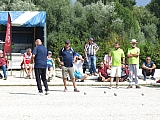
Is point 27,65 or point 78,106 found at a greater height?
point 27,65

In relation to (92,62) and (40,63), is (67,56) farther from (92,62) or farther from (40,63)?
(92,62)

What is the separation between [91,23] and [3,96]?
37988 mm

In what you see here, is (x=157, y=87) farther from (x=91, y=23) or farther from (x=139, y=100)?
(x=91, y=23)

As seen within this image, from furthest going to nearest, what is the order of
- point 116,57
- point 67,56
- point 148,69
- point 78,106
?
point 148,69
point 116,57
point 67,56
point 78,106

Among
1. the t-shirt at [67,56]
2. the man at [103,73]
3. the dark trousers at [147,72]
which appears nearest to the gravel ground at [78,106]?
the t-shirt at [67,56]

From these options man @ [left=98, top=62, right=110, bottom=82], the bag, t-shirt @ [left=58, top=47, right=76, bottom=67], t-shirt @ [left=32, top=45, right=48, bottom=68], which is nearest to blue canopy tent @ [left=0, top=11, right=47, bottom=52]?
the bag

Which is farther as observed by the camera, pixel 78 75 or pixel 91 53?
pixel 91 53

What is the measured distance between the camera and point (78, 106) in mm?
10789

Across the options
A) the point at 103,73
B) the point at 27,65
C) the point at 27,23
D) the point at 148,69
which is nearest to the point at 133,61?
the point at 103,73

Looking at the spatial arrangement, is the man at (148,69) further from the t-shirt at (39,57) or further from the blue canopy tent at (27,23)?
the t-shirt at (39,57)

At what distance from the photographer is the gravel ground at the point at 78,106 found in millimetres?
9184

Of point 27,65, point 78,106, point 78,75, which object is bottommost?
point 78,106

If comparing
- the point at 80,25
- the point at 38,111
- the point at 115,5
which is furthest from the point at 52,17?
the point at 38,111

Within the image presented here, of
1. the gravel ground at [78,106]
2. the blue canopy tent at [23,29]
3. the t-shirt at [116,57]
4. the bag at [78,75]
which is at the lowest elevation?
the gravel ground at [78,106]
